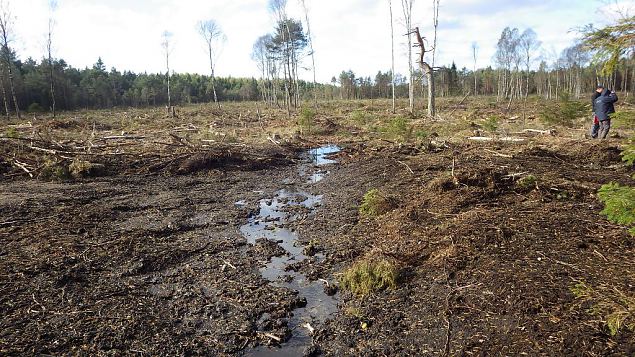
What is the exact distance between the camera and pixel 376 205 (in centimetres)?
729

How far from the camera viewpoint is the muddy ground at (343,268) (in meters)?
3.68

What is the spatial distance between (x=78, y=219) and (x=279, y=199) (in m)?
4.20

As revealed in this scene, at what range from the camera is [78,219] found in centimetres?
741

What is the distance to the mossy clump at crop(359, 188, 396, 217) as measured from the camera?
23.8 ft

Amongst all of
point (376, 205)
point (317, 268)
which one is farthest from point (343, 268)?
point (376, 205)

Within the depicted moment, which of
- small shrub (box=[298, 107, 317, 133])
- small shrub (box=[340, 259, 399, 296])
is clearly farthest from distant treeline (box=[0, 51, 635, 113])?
small shrub (box=[340, 259, 399, 296])

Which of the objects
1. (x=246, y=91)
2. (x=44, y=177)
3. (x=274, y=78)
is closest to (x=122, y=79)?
(x=246, y=91)

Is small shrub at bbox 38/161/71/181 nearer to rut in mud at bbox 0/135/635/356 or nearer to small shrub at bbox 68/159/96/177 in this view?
small shrub at bbox 68/159/96/177

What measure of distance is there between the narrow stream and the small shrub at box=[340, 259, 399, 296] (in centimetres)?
29

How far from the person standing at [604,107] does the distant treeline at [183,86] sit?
36975mm

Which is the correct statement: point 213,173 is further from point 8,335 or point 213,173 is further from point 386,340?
point 386,340

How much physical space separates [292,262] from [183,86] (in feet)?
223

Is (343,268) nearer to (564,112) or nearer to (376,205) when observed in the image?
(376,205)

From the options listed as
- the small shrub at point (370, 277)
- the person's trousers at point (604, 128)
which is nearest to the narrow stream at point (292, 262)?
the small shrub at point (370, 277)
